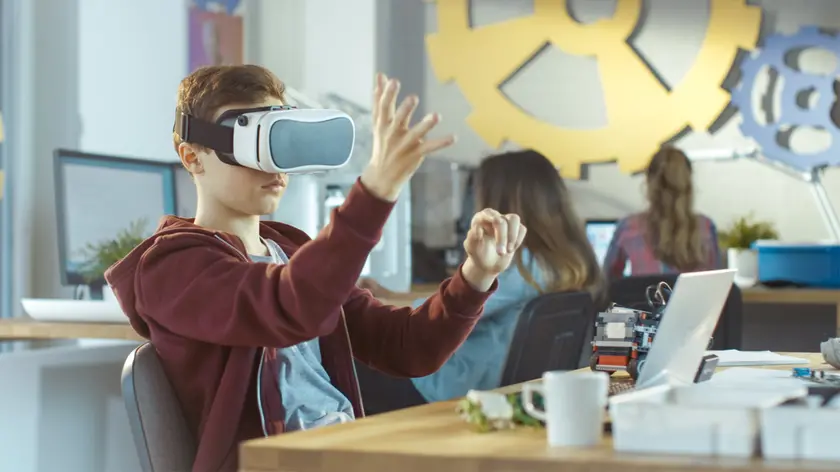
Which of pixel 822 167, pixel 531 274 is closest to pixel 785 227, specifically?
pixel 822 167

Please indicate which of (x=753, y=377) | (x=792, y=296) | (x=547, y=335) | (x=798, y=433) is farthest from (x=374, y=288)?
(x=798, y=433)

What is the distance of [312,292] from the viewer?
4.24ft

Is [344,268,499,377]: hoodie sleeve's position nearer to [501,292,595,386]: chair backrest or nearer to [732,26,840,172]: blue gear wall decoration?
[501,292,595,386]: chair backrest

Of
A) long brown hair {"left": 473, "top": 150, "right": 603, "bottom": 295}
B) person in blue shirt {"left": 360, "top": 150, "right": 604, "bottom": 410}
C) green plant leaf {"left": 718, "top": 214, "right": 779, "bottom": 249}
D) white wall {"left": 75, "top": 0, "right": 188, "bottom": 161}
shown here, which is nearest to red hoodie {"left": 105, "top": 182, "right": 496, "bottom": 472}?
person in blue shirt {"left": 360, "top": 150, "right": 604, "bottom": 410}

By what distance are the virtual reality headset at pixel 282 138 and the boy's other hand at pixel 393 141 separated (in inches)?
10.6

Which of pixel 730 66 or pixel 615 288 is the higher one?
pixel 730 66

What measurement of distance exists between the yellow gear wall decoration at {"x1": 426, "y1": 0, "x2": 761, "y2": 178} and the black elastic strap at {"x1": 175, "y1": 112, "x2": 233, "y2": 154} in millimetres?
4048

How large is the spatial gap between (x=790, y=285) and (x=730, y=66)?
1.69 m

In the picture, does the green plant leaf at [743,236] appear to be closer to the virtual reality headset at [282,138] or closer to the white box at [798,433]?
the virtual reality headset at [282,138]

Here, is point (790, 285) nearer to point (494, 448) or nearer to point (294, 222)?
point (294, 222)

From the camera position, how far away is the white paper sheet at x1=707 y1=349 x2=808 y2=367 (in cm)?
178

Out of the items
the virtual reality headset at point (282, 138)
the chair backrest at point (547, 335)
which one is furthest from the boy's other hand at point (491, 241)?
the chair backrest at point (547, 335)

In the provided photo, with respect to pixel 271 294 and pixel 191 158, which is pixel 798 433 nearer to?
pixel 271 294

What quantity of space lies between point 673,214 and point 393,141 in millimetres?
3252
